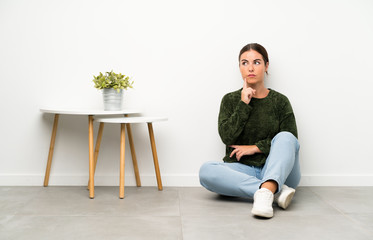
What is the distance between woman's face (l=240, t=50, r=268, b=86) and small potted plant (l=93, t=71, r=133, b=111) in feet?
2.25

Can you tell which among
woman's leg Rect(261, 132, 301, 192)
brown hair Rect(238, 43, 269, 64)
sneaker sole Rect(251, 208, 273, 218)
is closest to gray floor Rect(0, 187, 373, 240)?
sneaker sole Rect(251, 208, 273, 218)

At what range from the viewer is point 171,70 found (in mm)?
2518

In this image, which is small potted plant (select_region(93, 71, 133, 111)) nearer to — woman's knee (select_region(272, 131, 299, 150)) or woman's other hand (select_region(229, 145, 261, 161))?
woman's other hand (select_region(229, 145, 261, 161))

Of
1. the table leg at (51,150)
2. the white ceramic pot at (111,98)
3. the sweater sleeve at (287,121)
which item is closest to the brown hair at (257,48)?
the sweater sleeve at (287,121)

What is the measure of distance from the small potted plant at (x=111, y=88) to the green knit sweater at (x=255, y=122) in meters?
0.58

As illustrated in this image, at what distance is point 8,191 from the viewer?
91.0 inches

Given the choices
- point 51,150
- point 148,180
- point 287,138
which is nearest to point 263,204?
point 287,138

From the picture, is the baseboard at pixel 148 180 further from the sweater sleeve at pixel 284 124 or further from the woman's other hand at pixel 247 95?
the woman's other hand at pixel 247 95

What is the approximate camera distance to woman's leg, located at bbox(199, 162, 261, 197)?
6.57 ft

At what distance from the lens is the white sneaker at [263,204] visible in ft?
5.77

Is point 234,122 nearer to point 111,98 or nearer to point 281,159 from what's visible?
point 281,159

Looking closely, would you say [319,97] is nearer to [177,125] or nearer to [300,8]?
[300,8]

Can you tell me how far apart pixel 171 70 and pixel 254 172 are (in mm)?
801

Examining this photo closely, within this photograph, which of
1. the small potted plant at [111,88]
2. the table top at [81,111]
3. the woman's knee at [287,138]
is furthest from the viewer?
the small potted plant at [111,88]
